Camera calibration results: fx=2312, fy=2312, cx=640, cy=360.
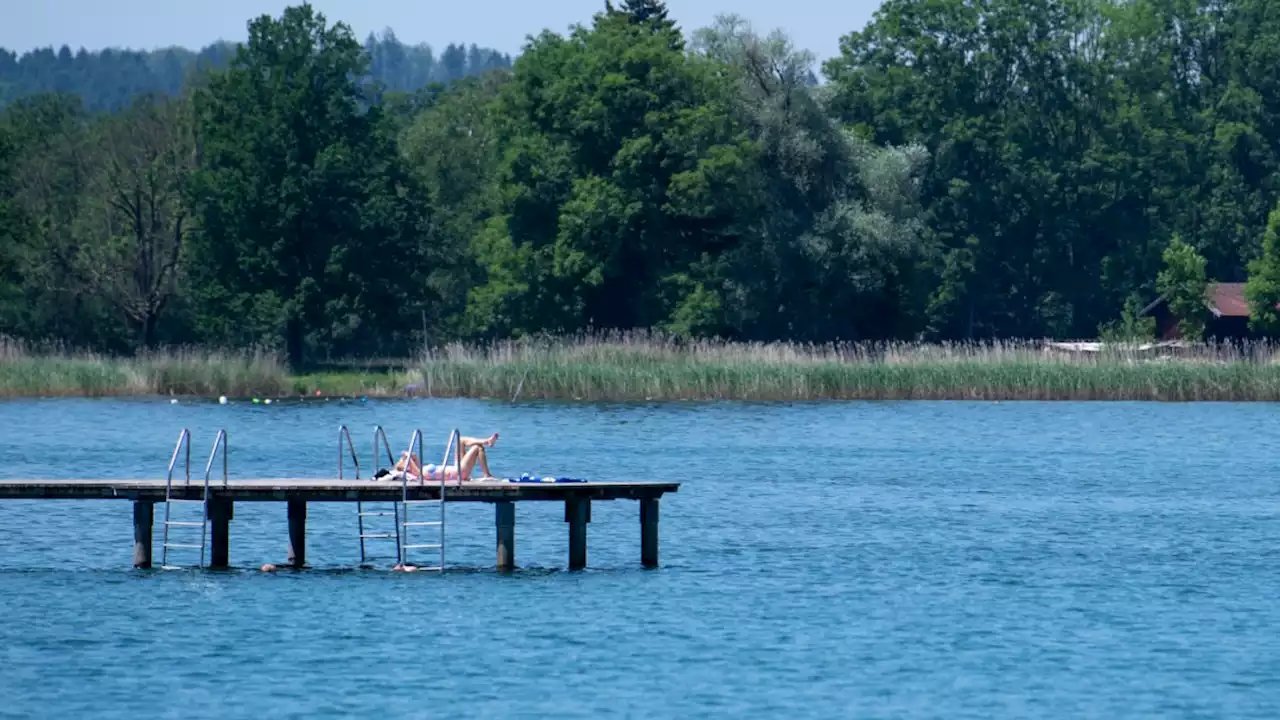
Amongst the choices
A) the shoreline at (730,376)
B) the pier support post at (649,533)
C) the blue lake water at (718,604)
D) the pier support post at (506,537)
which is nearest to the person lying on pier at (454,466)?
the pier support post at (506,537)

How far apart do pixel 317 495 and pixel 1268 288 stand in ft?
228

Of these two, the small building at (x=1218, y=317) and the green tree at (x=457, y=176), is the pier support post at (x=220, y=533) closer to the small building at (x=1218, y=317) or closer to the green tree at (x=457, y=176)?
the green tree at (x=457, y=176)

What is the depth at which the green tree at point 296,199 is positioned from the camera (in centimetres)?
8631

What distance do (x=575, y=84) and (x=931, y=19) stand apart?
90.6 feet

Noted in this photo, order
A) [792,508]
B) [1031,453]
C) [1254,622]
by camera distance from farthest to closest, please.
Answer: [1031,453] < [792,508] < [1254,622]

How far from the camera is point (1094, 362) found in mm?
68375

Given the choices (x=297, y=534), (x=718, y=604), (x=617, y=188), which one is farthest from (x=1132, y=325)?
(x=718, y=604)

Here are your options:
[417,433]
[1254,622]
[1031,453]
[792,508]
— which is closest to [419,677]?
[417,433]

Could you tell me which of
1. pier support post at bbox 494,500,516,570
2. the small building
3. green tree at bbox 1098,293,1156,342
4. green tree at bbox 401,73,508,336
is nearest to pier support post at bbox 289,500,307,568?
pier support post at bbox 494,500,516,570

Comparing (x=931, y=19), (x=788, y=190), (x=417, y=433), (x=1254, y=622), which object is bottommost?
(x=1254, y=622)

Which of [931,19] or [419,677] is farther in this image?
[931,19]

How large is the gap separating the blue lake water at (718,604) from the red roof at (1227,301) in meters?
47.3

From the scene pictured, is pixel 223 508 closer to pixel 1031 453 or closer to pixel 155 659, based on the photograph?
pixel 155 659

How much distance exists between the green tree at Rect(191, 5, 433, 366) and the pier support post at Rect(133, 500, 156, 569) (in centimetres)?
5394
